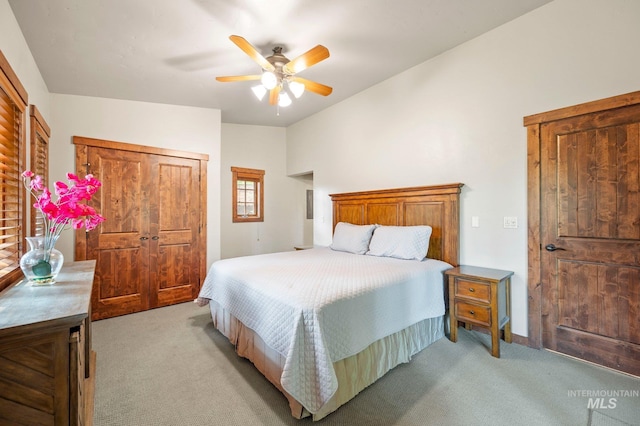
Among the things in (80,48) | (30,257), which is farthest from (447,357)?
(80,48)

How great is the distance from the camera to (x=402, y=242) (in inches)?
119

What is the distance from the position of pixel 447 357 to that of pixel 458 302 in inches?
18.7

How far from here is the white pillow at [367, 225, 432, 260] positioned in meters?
2.93

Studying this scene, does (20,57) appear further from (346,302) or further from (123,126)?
(346,302)

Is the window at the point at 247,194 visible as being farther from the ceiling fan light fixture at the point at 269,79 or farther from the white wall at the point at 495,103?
the ceiling fan light fixture at the point at 269,79

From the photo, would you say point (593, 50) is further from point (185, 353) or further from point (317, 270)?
point (185, 353)

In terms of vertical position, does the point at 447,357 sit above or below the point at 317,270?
below

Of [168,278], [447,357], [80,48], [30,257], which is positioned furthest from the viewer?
[168,278]

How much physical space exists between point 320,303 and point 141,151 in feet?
10.6

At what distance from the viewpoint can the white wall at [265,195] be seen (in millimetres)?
4961

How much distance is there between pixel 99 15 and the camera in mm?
2150

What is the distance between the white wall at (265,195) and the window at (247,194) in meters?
0.09

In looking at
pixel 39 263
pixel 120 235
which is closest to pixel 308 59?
pixel 39 263

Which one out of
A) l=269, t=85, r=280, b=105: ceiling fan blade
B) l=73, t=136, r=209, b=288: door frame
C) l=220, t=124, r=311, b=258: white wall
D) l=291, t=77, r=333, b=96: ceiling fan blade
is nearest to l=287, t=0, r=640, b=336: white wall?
l=291, t=77, r=333, b=96: ceiling fan blade
